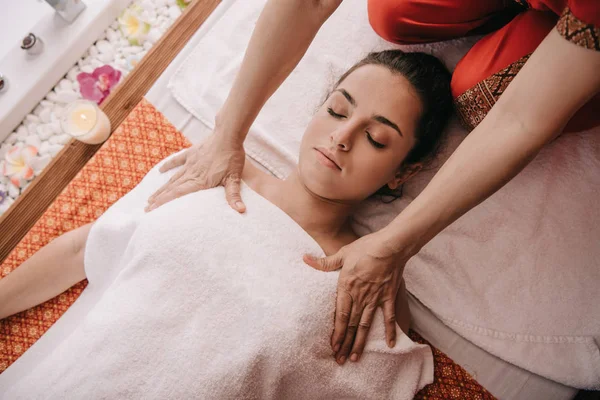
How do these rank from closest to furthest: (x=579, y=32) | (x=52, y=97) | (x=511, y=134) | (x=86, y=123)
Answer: (x=579, y=32), (x=511, y=134), (x=86, y=123), (x=52, y=97)

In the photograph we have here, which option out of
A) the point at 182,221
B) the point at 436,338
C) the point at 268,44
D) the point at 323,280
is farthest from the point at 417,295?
the point at 268,44

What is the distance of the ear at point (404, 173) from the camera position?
1120 millimetres

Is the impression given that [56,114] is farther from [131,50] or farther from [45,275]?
[45,275]

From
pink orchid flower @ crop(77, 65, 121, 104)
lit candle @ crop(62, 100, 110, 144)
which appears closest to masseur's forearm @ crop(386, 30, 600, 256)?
lit candle @ crop(62, 100, 110, 144)

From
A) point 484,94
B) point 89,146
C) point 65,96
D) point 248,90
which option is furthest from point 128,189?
point 484,94

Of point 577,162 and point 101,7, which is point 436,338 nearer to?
point 577,162

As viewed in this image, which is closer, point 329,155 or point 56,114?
point 329,155

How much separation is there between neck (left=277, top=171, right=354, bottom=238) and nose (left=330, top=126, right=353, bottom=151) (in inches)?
7.3

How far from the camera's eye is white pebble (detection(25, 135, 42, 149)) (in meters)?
1.72

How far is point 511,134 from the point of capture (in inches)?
30.2

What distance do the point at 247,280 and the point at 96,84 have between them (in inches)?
53.1

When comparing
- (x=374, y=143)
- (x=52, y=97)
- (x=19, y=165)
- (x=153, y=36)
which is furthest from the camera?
(x=153, y=36)

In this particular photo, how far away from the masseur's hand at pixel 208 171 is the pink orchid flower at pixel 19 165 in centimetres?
93

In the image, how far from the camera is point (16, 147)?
1687 mm
